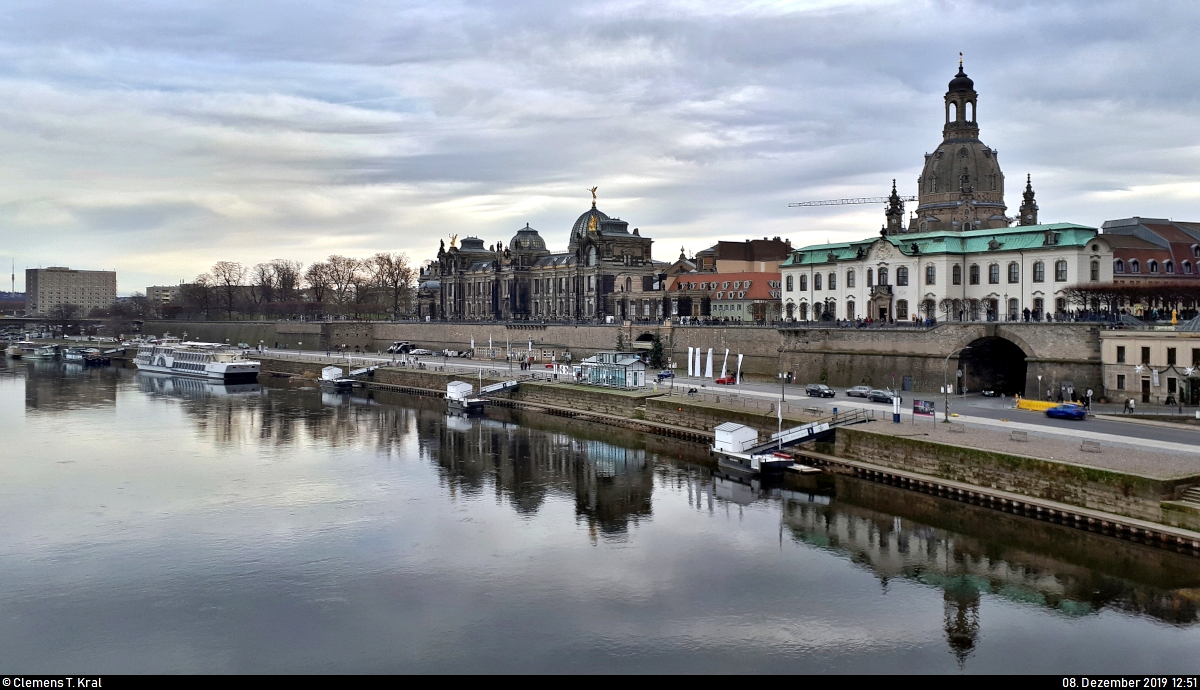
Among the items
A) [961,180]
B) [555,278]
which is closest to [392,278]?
[555,278]

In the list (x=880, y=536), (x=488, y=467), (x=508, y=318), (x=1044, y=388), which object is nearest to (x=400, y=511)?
(x=488, y=467)

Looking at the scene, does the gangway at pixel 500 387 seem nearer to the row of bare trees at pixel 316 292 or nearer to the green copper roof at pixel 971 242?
the green copper roof at pixel 971 242

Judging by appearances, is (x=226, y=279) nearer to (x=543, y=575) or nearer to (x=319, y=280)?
(x=319, y=280)

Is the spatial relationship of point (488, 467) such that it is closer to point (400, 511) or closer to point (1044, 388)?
point (400, 511)

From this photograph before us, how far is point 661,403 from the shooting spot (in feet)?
179

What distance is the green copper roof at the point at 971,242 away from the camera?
189 ft

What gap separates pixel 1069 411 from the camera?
42.1m

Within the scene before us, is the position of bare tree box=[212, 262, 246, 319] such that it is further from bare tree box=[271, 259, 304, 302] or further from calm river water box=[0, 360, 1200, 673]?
calm river water box=[0, 360, 1200, 673]

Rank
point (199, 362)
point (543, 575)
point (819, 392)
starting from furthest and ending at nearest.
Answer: point (199, 362), point (819, 392), point (543, 575)

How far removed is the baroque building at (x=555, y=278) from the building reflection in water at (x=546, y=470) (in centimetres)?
4880

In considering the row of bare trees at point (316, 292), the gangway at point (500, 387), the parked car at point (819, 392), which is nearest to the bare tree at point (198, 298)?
the row of bare trees at point (316, 292)

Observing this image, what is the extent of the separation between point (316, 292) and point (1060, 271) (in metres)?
130

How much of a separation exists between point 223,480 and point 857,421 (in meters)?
28.6

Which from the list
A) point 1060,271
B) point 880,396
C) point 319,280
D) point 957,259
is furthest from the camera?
point 319,280
